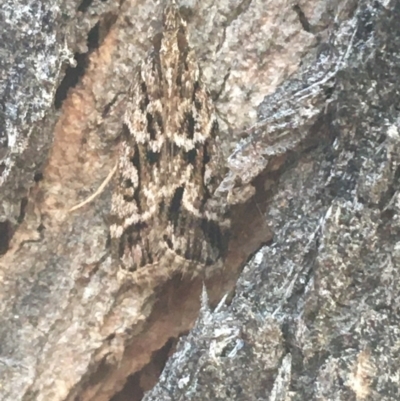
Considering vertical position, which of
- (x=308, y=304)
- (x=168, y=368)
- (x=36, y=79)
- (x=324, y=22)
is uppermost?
(x=324, y=22)

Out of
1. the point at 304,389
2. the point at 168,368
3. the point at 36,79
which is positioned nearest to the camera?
the point at 304,389

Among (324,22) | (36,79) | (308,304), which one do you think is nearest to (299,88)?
(324,22)

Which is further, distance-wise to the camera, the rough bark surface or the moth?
the moth

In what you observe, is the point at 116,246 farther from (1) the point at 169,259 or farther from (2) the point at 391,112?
(2) the point at 391,112
